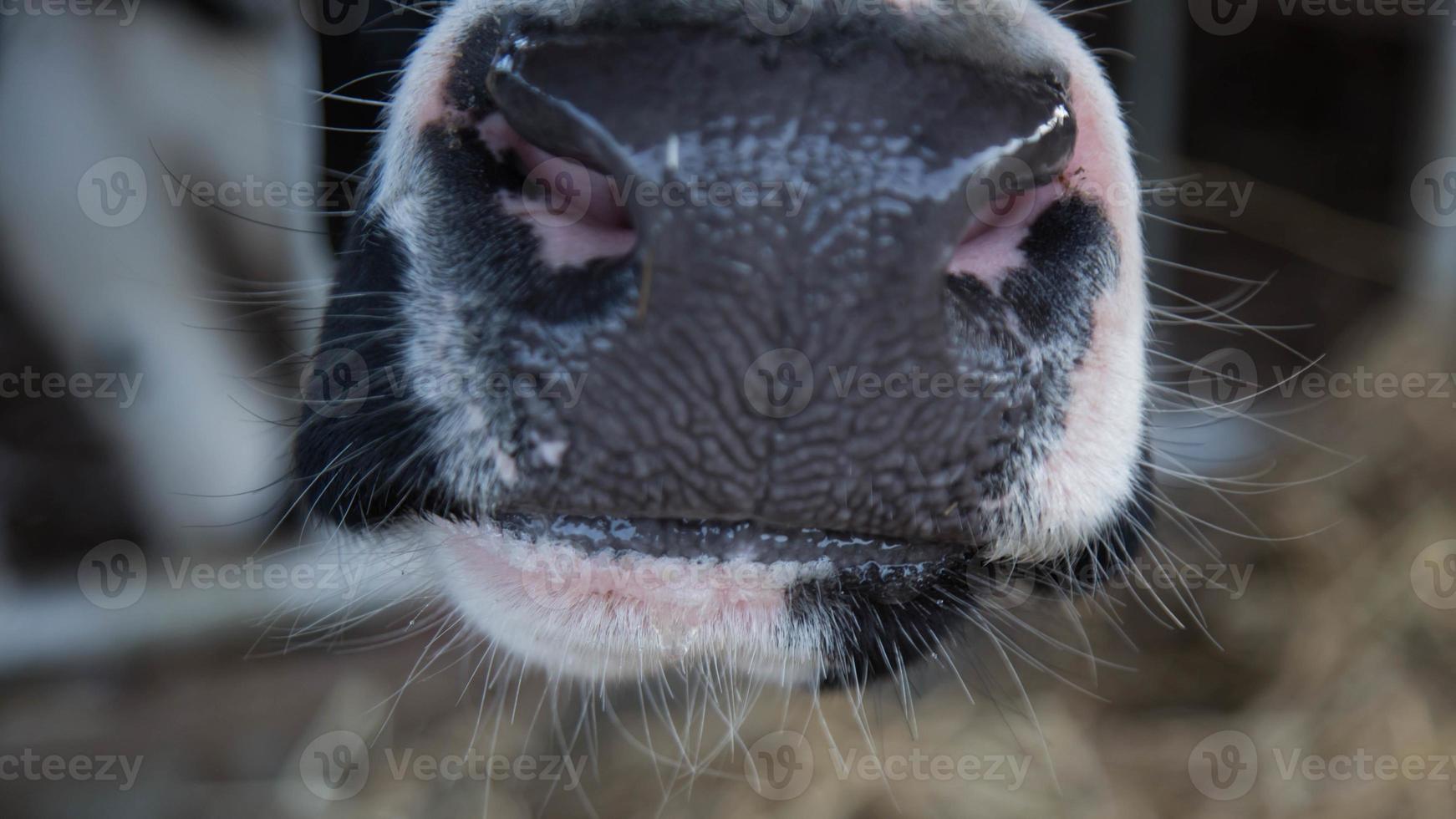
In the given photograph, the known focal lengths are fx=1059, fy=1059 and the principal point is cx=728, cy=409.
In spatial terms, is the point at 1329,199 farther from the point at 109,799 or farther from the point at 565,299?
the point at 109,799

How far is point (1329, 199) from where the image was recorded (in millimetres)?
3021
